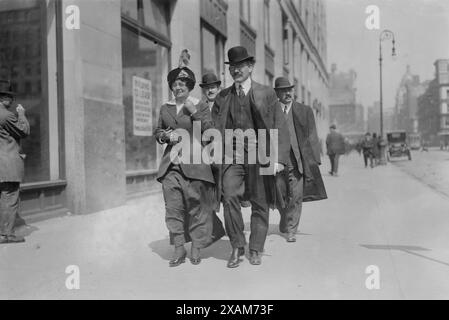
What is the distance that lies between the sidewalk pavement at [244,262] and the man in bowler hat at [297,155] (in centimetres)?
37

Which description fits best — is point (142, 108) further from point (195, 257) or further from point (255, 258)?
point (255, 258)

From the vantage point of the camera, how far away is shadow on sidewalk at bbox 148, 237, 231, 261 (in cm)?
505

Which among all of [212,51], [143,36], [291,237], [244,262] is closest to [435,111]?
[212,51]

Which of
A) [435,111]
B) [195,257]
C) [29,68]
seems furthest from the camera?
[435,111]

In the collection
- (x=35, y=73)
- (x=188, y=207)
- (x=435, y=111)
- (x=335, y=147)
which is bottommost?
(x=188, y=207)

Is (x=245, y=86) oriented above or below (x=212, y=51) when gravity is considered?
below

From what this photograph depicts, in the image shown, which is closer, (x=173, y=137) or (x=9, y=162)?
(x=173, y=137)

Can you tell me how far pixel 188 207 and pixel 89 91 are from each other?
4061 mm

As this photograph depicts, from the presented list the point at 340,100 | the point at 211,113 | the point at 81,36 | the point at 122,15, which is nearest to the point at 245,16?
the point at 122,15

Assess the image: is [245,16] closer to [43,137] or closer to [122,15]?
[122,15]

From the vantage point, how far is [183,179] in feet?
15.5

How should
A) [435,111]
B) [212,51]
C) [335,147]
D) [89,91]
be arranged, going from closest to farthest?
[89,91]
[212,51]
[335,147]
[435,111]

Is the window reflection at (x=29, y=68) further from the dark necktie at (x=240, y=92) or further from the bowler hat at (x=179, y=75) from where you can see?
the dark necktie at (x=240, y=92)

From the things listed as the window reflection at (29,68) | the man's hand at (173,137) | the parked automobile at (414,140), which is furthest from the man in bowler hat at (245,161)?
the parked automobile at (414,140)
